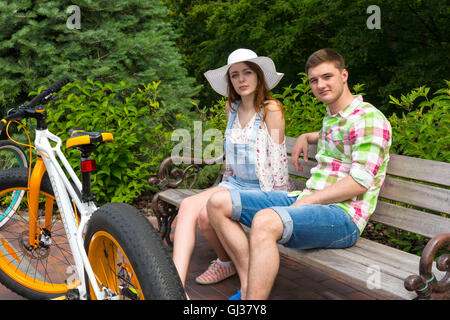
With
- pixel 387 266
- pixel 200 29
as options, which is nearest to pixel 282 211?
pixel 387 266

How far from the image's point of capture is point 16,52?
5.52 metres

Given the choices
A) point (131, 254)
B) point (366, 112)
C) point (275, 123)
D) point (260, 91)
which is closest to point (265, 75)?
point (260, 91)

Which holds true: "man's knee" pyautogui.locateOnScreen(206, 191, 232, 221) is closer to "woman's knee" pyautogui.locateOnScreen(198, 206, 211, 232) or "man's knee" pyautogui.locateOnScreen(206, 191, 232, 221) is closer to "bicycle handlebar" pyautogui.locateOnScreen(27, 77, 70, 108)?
"woman's knee" pyautogui.locateOnScreen(198, 206, 211, 232)

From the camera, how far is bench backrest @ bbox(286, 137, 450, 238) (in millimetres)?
2389

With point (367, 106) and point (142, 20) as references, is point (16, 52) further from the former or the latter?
point (367, 106)

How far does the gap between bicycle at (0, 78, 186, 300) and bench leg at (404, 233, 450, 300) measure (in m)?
0.99

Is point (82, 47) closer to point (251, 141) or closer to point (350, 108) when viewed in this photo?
point (251, 141)

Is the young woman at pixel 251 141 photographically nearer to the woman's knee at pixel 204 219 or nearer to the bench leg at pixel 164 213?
the woman's knee at pixel 204 219

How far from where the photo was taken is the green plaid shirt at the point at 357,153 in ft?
A: 7.98

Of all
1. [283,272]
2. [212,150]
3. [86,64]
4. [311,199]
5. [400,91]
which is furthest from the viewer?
[400,91]

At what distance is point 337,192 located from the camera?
8.06 ft

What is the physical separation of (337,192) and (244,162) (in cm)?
83

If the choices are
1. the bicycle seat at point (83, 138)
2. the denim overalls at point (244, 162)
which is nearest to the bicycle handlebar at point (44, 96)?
the bicycle seat at point (83, 138)
